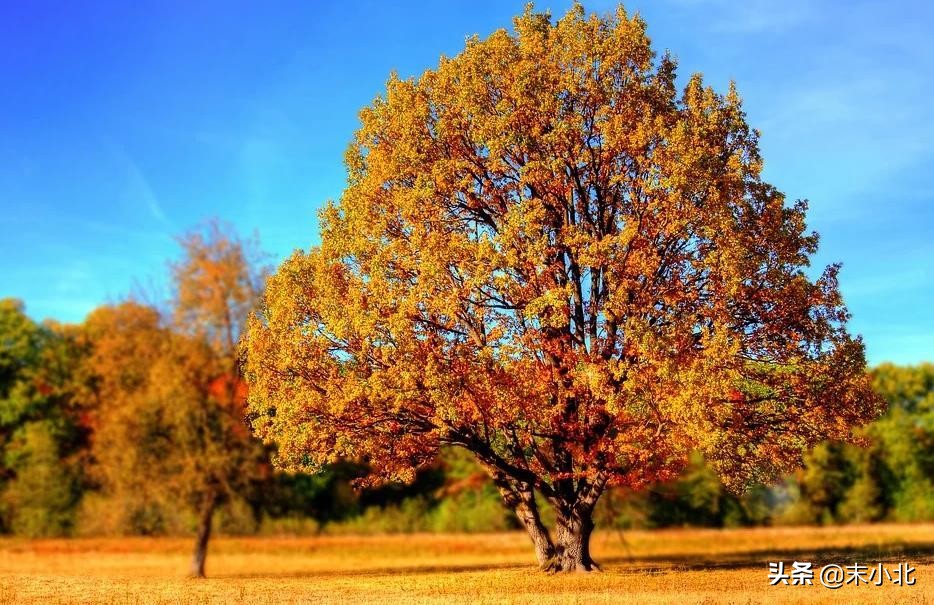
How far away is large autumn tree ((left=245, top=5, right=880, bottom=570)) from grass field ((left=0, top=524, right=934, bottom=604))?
12.5 ft

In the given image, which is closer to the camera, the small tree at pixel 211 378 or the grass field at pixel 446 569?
the grass field at pixel 446 569

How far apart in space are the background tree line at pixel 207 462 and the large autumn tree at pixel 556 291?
276 inches

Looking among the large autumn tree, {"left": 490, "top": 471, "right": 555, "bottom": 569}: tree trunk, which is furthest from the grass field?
the large autumn tree

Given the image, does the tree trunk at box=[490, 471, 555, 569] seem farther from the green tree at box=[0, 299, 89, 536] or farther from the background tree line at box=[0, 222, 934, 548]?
the green tree at box=[0, 299, 89, 536]

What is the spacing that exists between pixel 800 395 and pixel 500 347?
10.4m

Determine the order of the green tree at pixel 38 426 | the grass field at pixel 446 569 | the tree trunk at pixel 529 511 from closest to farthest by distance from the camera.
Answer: the grass field at pixel 446 569 → the tree trunk at pixel 529 511 → the green tree at pixel 38 426

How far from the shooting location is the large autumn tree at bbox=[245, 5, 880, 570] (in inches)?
1023

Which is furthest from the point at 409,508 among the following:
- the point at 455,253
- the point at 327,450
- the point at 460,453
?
the point at 455,253

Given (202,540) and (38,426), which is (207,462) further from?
(38,426)


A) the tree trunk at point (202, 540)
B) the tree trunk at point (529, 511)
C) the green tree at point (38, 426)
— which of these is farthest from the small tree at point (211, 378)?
the green tree at point (38, 426)

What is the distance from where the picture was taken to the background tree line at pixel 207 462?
1465 inches

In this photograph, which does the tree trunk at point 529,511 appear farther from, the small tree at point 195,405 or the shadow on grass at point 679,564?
the small tree at point 195,405

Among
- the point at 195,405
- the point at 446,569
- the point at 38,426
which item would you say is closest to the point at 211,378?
the point at 195,405

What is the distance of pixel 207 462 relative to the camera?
1427 inches
